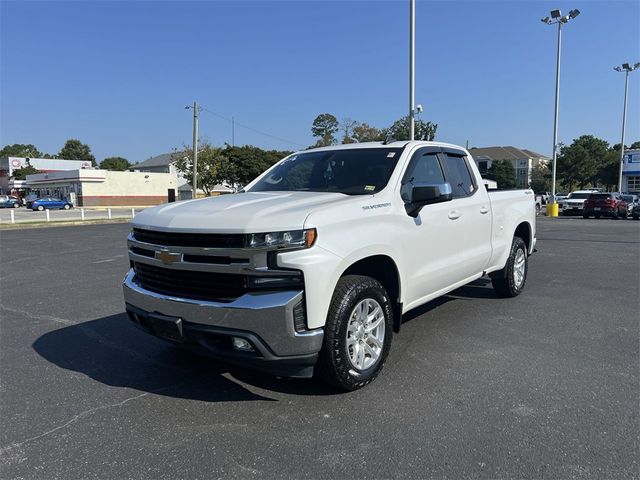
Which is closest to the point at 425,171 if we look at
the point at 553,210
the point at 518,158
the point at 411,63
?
the point at 411,63

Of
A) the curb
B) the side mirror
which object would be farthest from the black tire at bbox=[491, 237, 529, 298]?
the curb

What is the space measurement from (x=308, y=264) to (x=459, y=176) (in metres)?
2.91

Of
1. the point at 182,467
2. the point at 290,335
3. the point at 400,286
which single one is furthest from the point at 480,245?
the point at 182,467

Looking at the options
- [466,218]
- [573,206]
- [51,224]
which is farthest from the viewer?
[573,206]

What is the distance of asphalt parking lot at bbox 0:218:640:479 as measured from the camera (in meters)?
2.74

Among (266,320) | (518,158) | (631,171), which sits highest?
(518,158)

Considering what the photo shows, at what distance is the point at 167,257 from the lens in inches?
137

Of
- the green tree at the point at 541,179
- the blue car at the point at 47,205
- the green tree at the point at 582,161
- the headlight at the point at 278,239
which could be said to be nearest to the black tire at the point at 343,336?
the headlight at the point at 278,239

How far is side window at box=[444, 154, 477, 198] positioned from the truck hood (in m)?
1.69

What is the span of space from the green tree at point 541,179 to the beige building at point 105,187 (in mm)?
61087

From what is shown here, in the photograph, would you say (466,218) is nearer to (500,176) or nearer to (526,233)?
(526,233)

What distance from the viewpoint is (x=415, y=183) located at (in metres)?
4.51

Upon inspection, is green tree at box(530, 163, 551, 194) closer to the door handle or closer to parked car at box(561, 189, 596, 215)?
parked car at box(561, 189, 596, 215)

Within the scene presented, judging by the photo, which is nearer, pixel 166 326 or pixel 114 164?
pixel 166 326
